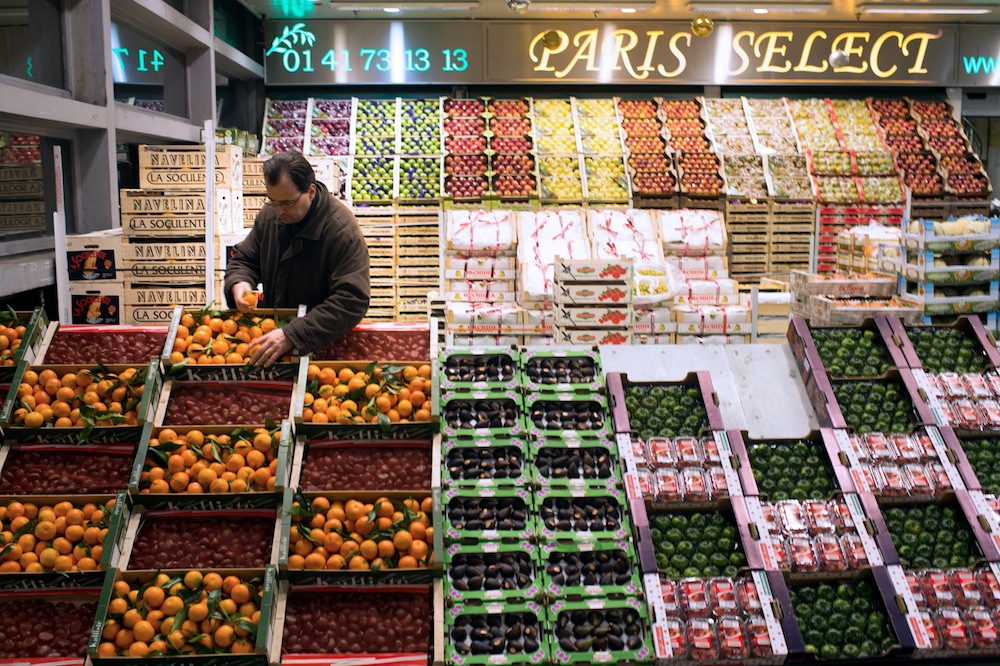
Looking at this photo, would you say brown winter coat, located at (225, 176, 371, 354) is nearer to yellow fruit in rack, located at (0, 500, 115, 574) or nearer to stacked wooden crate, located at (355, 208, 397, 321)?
yellow fruit in rack, located at (0, 500, 115, 574)

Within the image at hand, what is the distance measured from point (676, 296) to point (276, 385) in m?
4.04

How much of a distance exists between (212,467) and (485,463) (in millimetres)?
1040

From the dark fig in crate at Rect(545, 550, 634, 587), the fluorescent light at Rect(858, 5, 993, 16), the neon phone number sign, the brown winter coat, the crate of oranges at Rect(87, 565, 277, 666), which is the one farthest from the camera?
the neon phone number sign

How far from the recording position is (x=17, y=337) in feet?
12.5

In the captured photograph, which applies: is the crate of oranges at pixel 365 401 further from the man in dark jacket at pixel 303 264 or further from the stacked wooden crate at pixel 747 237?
the stacked wooden crate at pixel 747 237

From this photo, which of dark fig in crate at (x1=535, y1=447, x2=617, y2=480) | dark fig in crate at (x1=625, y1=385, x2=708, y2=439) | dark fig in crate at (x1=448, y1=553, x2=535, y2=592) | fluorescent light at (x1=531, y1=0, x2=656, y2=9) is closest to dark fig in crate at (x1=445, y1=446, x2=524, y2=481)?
dark fig in crate at (x1=535, y1=447, x2=617, y2=480)

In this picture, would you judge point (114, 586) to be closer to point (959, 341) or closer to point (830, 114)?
point (959, 341)

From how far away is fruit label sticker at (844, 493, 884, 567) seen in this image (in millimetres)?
3467

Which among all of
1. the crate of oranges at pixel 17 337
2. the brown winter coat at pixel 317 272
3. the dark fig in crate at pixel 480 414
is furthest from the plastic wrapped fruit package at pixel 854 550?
the crate of oranges at pixel 17 337

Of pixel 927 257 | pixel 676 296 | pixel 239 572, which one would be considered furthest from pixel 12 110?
pixel 927 257

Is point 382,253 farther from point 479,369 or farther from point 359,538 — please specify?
point 359,538

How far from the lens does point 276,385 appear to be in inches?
145

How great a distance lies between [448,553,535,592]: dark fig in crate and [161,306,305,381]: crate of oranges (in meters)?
1.03

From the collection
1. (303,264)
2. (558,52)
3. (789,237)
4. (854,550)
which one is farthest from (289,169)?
(558,52)
